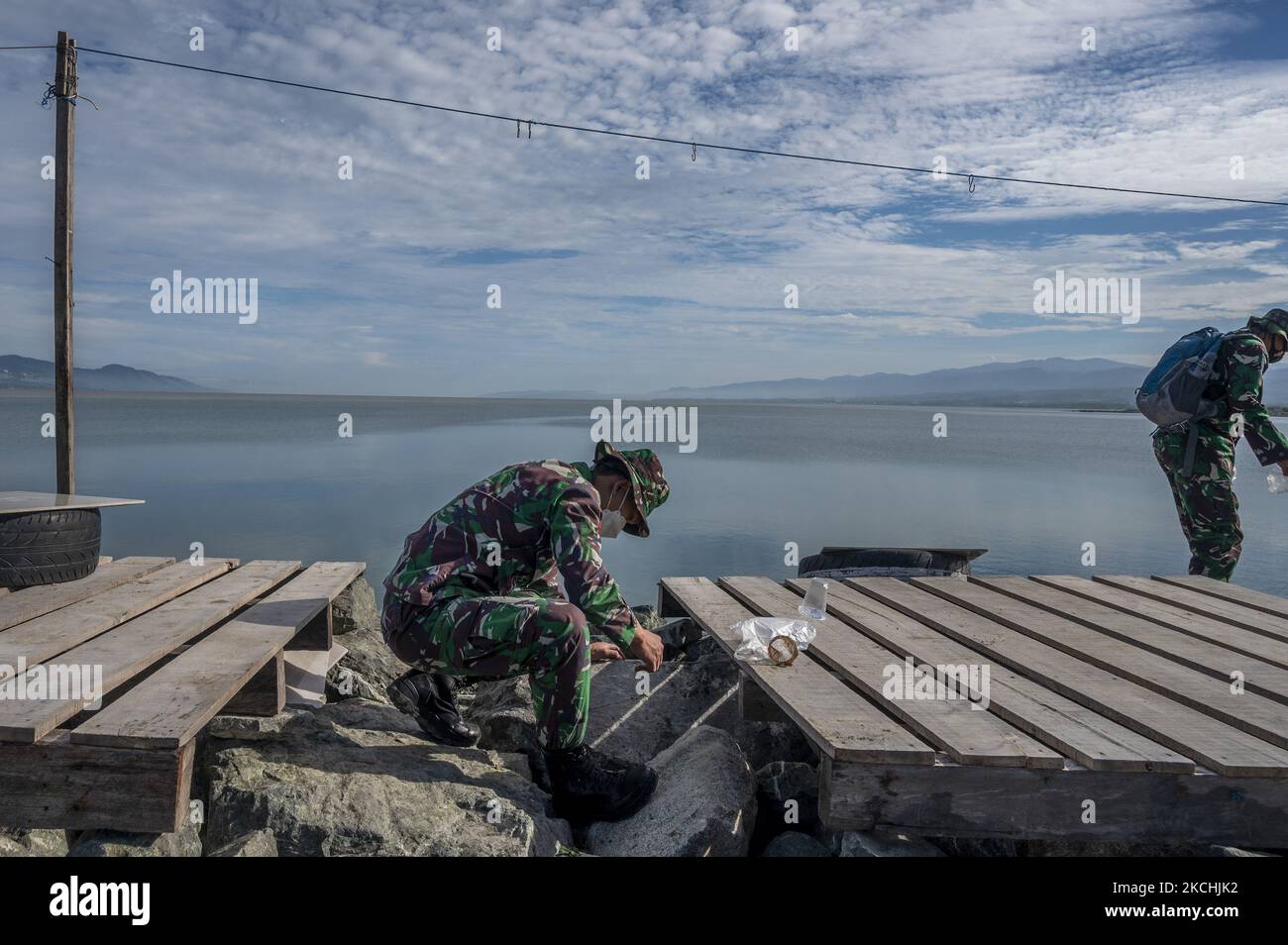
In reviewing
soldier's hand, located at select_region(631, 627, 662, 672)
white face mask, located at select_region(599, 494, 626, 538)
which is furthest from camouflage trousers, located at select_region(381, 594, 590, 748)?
white face mask, located at select_region(599, 494, 626, 538)

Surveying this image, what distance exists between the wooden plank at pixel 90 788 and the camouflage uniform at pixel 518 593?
107cm

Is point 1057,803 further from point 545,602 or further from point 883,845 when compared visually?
point 545,602

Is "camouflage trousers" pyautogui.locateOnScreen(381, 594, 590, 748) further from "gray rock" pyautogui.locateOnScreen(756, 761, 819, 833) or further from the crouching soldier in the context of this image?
"gray rock" pyautogui.locateOnScreen(756, 761, 819, 833)

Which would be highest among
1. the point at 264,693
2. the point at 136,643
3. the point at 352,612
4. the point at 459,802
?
the point at 136,643

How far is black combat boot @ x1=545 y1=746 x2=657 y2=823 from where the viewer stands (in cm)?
380

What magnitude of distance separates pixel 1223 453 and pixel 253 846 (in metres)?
7.07

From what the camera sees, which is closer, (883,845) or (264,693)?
(883,845)

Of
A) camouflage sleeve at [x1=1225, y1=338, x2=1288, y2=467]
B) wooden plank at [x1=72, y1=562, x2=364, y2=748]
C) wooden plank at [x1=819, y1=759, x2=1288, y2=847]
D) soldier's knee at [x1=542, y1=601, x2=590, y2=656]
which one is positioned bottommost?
wooden plank at [x1=819, y1=759, x2=1288, y2=847]

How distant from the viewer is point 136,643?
12.9 ft

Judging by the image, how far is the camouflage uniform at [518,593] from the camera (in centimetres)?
371

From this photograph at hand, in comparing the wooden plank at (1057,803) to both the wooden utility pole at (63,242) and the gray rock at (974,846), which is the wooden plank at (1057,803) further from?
the wooden utility pole at (63,242)

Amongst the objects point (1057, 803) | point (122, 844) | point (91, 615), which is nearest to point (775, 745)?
point (1057, 803)

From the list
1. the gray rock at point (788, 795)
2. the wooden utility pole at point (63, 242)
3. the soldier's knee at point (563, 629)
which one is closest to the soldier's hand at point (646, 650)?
the soldier's knee at point (563, 629)

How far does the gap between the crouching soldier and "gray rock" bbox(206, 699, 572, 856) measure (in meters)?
0.29
